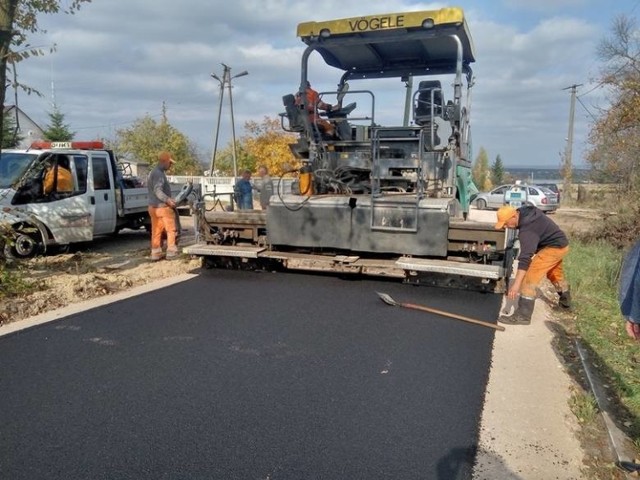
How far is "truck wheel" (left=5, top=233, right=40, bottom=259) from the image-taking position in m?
8.68

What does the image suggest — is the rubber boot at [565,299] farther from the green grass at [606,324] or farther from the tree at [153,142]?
the tree at [153,142]

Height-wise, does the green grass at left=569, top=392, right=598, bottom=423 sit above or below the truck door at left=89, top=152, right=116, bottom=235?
below


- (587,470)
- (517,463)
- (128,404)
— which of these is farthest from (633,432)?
(128,404)

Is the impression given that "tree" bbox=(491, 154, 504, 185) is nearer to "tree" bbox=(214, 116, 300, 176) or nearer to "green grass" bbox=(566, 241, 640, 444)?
"tree" bbox=(214, 116, 300, 176)

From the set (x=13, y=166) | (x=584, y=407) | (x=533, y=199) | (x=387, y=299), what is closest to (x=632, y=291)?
(x=584, y=407)

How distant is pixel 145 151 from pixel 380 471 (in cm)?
4505

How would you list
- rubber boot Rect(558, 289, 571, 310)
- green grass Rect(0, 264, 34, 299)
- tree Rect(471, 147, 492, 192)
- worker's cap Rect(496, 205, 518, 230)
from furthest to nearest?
tree Rect(471, 147, 492, 192) → rubber boot Rect(558, 289, 571, 310) → green grass Rect(0, 264, 34, 299) → worker's cap Rect(496, 205, 518, 230)

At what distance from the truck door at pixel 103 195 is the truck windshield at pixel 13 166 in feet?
3.57

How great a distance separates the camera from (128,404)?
143 inches

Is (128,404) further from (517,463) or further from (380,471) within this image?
(517,463)

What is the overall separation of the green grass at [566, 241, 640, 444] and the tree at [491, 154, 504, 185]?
60094mm

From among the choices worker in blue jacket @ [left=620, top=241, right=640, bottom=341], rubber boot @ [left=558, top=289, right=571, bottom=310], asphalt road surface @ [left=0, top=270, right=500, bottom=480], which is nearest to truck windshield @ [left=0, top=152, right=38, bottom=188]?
asphalt road surface @ [left=0, top=270, right=500, bottom=480]

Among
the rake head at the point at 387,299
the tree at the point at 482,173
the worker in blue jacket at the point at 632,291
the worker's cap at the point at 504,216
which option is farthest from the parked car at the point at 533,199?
the tree at the point at 482,173

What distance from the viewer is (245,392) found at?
385 centimetres
